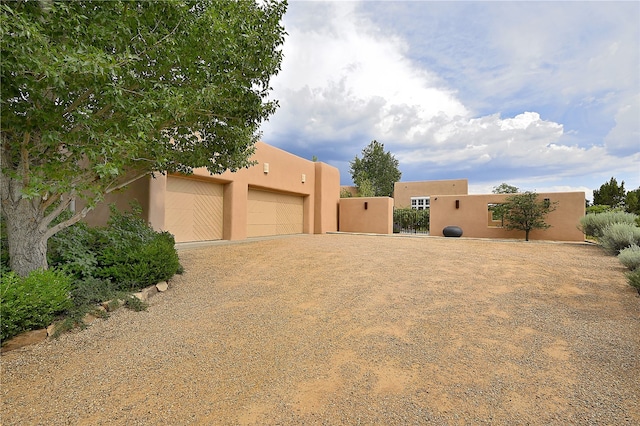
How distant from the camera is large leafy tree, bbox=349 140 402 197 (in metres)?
34.1

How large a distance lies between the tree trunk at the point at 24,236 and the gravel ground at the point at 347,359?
138 cm

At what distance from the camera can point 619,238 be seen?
8.34m

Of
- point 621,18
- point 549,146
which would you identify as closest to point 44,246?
point 621,18

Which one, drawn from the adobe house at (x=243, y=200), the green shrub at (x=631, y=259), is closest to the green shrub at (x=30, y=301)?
the adobe house at (x=243, y=200)

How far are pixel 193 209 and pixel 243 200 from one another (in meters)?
2.10

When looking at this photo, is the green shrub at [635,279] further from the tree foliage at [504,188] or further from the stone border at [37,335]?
the tree foliage at [504,188]

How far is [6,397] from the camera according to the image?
2.36 metres

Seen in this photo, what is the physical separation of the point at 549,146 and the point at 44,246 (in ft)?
66.6

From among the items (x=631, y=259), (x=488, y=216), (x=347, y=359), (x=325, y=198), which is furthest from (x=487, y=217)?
(x=347, y=359)

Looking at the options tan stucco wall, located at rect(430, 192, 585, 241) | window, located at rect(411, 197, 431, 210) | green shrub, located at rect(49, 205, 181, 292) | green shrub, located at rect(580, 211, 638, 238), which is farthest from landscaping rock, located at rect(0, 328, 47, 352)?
window, located at rect(411, 197, 431, 210)

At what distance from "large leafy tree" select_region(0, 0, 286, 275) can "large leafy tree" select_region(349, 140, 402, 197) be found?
2960 cm

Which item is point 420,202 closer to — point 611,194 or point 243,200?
point 611,194

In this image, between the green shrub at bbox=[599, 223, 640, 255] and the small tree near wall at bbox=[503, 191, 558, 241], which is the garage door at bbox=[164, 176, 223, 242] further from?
the small tree near wall at bbox=[503, 191, 558, 241]

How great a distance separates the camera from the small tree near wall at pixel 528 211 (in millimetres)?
13501
